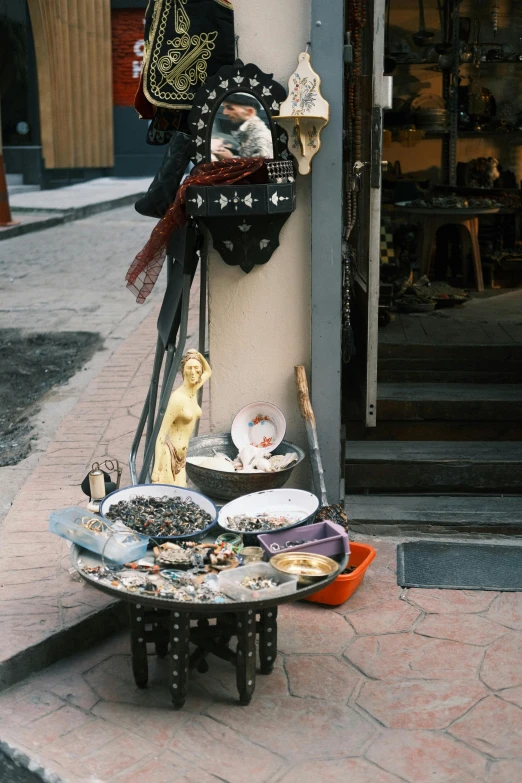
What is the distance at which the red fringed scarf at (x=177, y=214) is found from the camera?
4441mm

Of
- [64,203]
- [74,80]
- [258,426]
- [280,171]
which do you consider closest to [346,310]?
[258,426]

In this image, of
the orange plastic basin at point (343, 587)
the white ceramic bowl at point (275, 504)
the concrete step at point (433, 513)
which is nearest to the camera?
the white ceramic bowl at point (275, 504)

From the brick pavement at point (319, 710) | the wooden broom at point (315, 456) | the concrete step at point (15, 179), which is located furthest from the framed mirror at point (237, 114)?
the concrete step at point (15, 179)

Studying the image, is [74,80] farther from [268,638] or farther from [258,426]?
→ [268,638]

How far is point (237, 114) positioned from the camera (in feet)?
14.7

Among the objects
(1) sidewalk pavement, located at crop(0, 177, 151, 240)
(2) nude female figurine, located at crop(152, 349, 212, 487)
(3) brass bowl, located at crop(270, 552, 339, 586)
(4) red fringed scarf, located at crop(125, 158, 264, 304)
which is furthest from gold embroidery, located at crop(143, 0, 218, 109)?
(1) sidewalk pavement, located at crop(0, 177, 151, 240)

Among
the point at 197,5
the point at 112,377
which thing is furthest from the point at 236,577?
the point at 112,377

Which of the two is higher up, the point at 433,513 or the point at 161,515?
the point at 161,515

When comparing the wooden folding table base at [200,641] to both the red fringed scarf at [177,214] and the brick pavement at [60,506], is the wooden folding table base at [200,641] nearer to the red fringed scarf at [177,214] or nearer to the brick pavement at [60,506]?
the brick pavement at [60,506]

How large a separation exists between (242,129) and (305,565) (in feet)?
6.88

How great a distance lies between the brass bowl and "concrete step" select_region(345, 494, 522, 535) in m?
1.41

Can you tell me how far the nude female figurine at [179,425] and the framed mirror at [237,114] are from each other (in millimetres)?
1005

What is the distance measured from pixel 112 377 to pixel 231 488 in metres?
3.67

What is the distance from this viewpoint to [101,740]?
349 centimetres
